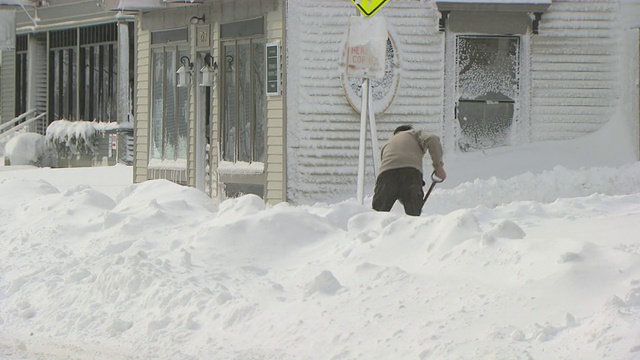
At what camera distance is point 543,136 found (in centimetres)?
1803

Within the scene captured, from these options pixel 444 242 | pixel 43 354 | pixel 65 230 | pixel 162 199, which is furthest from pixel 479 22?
pixel 43 354

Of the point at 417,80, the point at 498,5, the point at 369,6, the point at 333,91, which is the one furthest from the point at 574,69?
the point at 369,6

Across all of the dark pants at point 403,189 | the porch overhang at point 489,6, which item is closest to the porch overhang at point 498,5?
the porch overhang at point 489,6

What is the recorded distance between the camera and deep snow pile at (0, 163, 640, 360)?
20.5ft

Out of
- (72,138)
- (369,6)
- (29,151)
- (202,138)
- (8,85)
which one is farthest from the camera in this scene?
(8,85)

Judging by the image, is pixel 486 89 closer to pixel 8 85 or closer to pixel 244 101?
pixel 244 101

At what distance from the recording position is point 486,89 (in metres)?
17.9

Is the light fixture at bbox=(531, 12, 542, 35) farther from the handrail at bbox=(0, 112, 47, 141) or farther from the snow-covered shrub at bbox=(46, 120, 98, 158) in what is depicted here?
the handrail at bbox=(0, 112, 47, 141)

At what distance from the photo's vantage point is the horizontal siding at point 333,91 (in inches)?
681

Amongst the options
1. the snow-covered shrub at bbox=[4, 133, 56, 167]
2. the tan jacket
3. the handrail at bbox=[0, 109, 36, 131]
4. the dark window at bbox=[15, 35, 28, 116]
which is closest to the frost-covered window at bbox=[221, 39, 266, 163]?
the tan jacket

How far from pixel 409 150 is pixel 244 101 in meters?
7.09

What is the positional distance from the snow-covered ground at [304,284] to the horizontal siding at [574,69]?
6.98m

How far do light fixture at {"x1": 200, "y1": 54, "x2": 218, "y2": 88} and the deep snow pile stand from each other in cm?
784

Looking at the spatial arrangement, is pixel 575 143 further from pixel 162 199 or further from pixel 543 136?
pixel 162 199
